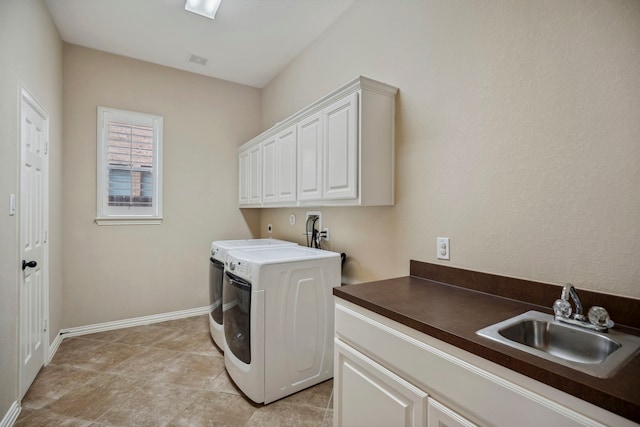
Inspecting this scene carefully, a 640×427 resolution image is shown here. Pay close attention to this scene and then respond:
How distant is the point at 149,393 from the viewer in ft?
6.93

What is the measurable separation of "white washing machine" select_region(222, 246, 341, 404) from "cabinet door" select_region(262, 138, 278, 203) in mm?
893

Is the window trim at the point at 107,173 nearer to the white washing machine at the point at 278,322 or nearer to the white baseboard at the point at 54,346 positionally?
the white baseboard at the point at 54,346

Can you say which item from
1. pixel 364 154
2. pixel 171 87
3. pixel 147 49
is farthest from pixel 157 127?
pixel 364 154

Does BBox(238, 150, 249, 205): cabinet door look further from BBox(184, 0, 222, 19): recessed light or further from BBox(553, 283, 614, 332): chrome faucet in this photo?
BBox(553, 283, 614, 332): chrome faucet

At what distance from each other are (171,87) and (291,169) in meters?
2.06

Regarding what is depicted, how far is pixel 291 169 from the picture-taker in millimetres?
2652

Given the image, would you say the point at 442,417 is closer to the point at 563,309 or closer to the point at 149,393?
the point at 563,309

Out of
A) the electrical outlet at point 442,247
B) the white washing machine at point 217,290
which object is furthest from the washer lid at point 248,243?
the electrical outlet at point 442,247

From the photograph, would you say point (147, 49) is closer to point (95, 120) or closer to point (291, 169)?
point (95, 120)

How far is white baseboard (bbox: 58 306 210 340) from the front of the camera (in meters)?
3.08

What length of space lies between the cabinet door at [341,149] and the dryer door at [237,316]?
88 cm

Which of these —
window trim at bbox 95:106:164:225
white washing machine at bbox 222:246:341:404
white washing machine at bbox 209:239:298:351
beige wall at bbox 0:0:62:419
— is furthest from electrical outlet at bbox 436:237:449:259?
window trim at bbox 95:106:164:225

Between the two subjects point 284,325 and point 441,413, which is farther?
point 284,325

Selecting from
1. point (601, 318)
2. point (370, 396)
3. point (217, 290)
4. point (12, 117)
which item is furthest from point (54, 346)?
point (601, 318)
